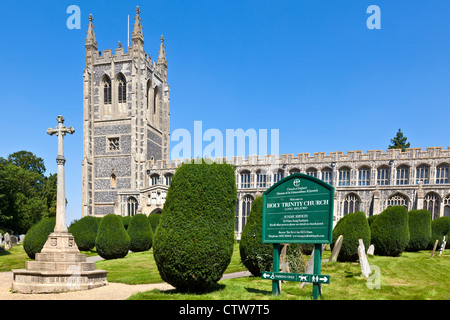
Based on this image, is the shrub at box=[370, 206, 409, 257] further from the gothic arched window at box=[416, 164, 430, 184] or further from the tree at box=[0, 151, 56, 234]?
the tree at box=[0, 151, 56, 234]

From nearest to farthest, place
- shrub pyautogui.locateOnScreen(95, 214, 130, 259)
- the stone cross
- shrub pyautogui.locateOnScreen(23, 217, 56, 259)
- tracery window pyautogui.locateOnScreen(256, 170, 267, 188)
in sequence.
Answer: the stone cross
shrub pyautogui.locateOnScreen(23, 217, 56, 259)
shrub pyautogui.locateOnScreen(95, 214, 130, 259)
tracery window pyautogui.locateOnScreen(256, 170, 267, 188)

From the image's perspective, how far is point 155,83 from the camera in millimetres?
51781

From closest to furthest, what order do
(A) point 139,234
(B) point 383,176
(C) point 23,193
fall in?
1. (A) point 139,234
2. (B) point 383,176
3. (C) point 23,193

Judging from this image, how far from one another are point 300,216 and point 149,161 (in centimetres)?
4144

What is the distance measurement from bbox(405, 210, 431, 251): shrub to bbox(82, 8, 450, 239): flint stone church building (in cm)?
1505

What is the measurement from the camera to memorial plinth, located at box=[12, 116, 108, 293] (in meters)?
10.4

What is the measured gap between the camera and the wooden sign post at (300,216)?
7.11 metres

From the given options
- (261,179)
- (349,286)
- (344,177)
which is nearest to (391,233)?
(349,286)

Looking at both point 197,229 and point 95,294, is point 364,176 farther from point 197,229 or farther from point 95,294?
point 95,294

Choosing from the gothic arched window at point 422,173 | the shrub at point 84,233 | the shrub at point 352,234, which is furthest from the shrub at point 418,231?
the shrub at point 84,233

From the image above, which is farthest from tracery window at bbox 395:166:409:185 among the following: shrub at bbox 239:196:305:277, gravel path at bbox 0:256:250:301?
gravel path at bbox 0:256:250:301

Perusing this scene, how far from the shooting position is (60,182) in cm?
1233

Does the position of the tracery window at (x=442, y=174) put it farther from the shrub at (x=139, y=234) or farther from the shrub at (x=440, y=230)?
the shrub at (x=139, y=234)

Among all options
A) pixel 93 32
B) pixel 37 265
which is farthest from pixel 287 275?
pixel 93 32
